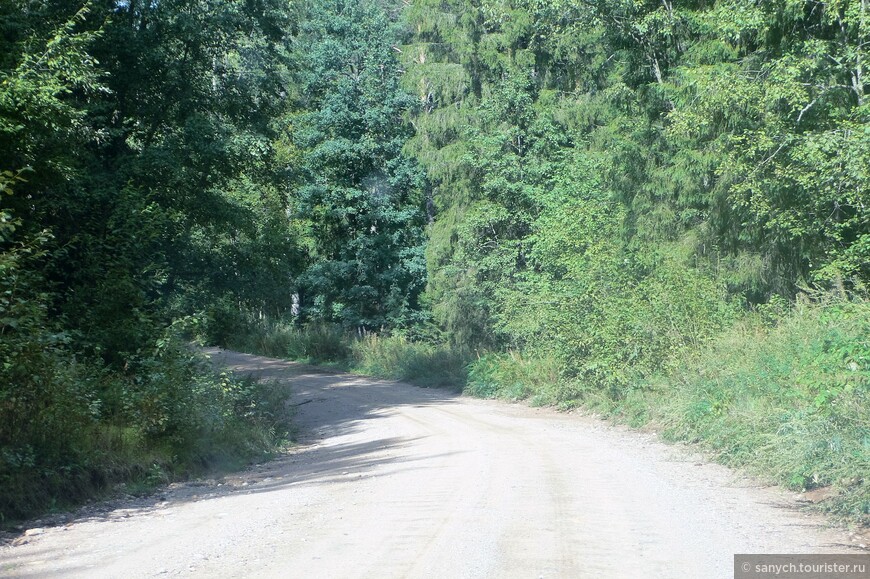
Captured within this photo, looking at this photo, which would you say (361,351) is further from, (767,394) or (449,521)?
(449,521)

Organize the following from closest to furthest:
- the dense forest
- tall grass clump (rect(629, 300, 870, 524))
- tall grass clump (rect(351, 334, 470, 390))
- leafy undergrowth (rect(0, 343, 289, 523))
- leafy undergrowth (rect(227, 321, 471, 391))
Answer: tall grass clump (rect(629, 300, 870, 524)) < leafy undergrowth (rect(0, 343, 289, 523)) < the dense forest < tall grass clump (rect(351, 334, 470, 390)) < leafy undergrowth (rect(227, 321, 471, 391))

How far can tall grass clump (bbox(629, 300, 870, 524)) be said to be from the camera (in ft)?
30.2

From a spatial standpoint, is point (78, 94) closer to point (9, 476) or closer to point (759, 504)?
point (9, 476)

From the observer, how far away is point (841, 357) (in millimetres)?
9352

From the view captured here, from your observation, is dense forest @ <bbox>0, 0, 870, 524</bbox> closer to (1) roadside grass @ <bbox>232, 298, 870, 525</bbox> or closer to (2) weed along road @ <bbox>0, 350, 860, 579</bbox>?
(1) roadside grass @ <bbox>232, 298, 870, 525</bbox>

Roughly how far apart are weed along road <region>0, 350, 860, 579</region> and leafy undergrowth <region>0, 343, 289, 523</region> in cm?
61

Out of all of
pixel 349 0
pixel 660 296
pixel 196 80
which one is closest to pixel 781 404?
pixel 660 296

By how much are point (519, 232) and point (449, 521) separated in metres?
24.1

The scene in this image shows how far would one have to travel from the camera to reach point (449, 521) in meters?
8.60

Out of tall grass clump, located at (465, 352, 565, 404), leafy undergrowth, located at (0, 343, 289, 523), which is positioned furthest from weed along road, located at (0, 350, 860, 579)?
tall grass clump, located at (465, 352, 565, 404)

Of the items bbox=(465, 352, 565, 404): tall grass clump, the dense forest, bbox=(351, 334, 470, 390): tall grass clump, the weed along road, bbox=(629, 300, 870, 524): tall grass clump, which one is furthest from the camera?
bbox=(351, 334, 470, 390): tall grass clump

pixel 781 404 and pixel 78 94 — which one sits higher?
pixel 78 94

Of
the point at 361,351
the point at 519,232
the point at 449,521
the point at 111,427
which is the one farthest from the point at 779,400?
the point at 361,351

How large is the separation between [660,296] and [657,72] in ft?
24.0
